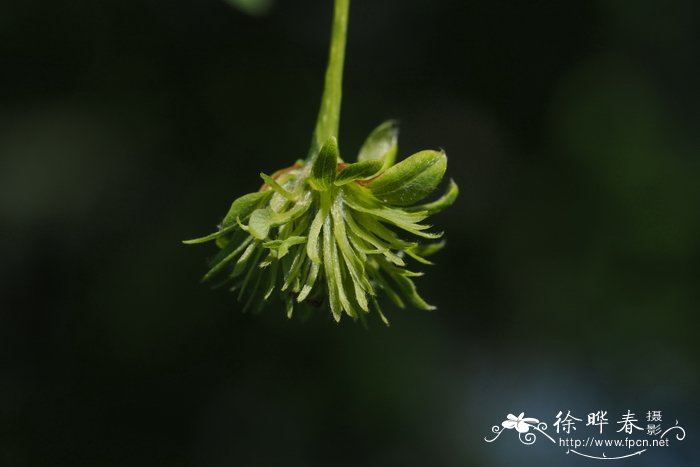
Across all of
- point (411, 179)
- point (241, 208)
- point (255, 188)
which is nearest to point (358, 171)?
point (411, 179)

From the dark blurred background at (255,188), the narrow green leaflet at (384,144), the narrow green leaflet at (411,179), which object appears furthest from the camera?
the dark blurred background at (255,188)

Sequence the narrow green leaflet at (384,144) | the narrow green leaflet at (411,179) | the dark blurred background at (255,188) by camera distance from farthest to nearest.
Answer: the dark blurred background at (255,188)
the narrow green leaflet at (384,144)
the narrow green leaflet at (411,179)

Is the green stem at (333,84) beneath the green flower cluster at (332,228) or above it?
above

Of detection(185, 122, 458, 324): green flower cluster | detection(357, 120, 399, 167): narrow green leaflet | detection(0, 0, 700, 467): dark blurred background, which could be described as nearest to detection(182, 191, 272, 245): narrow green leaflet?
detection(185, 122, 458, 324): green flower cluster

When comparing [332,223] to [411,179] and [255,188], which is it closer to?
[411,179]

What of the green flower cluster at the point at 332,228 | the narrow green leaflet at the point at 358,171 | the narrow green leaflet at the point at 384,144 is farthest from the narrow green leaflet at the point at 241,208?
the narrow green leaflet at the point at 384,144

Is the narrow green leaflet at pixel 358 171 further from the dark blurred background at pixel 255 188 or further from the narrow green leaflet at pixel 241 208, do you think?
the dark blurred background at pixel 255 188

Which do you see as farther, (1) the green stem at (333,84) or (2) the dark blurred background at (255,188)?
(2) the dark blurred background at (255,188)

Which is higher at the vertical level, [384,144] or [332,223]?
[384,144]
